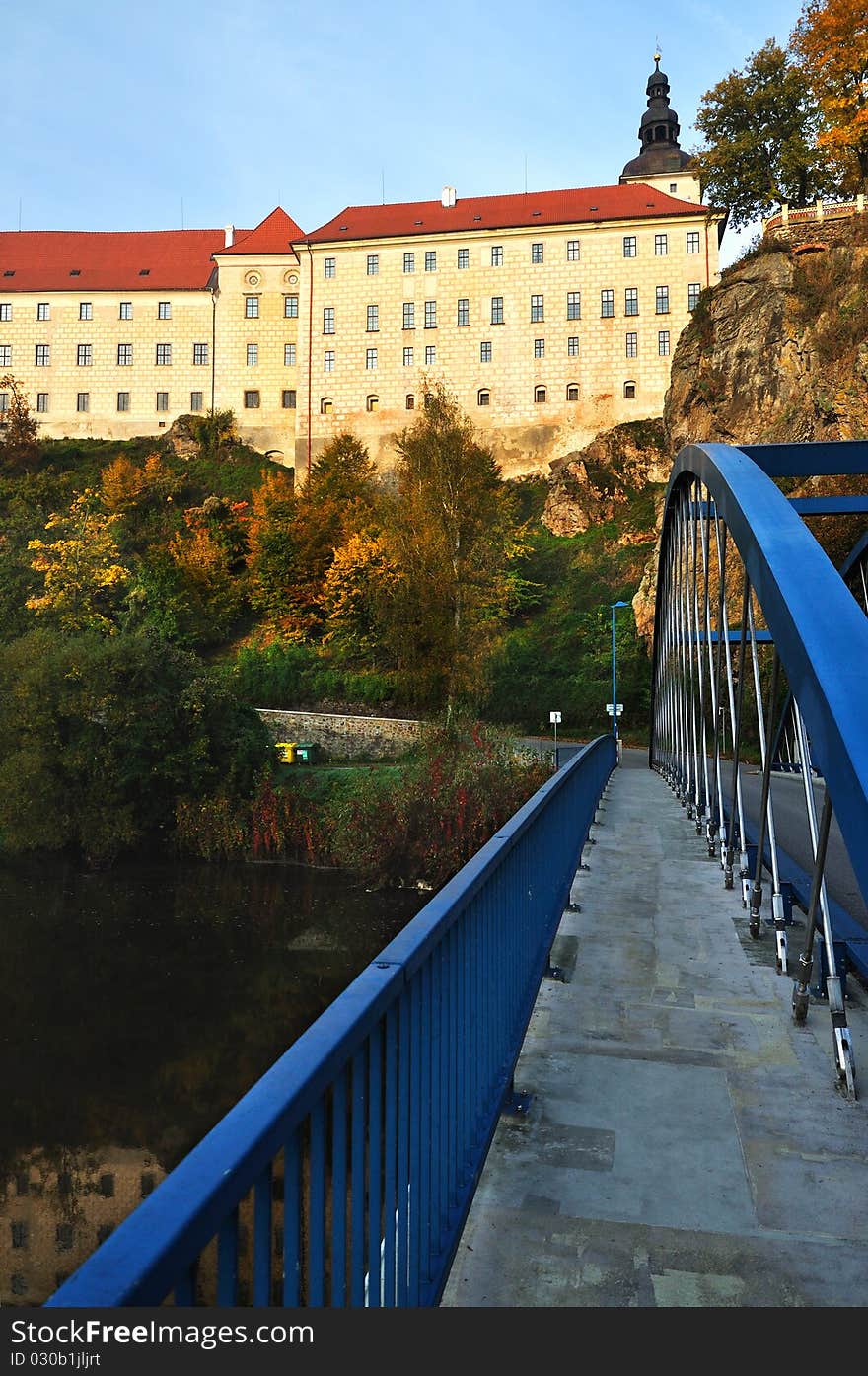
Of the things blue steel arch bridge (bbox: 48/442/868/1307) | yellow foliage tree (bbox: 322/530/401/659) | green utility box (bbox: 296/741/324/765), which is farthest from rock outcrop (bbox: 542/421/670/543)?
blue steel arch bridge (bbox: 48/442/868/1307)

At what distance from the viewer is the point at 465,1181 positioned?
2.74 metres

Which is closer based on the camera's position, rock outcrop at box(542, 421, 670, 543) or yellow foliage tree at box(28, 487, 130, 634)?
yellow foliage tree at box(28, 487, 130, 634)

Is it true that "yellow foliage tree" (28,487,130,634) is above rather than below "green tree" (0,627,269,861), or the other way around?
above

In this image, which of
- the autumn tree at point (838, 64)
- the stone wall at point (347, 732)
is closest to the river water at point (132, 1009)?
the stone wall at point (347, 732)

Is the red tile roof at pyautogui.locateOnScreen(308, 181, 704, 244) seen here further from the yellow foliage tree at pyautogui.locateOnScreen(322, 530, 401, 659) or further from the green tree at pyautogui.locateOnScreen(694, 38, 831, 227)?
the yellow foliage tree at pyautogui.locateOnScreen(322, 530, 401, 659)

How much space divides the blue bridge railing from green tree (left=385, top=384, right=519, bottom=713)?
1320 inches

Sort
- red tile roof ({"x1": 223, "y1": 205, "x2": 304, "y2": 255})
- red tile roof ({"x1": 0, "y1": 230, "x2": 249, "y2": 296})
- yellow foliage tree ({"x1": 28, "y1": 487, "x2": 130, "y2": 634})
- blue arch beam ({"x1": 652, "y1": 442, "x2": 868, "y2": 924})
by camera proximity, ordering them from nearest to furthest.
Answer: blue arch beam ({"x1": 652, "y1": 442, "x2": 868, "y2": 924})
yellow foliage tree ({"x1": 28, "y1": 487, "x2": 130, "y2": 634})
red tile roof ({"x1": 223, "y1": 205, "x2": 304, "y2": 255})
red tile roof ({"x1": 0, "y1": 230, "x2": 249, "y2": 296})

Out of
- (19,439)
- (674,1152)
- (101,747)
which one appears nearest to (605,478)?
A: (101,747)

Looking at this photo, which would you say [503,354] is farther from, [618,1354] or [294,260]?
[618,1354]

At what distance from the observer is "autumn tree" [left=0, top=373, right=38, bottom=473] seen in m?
66.2

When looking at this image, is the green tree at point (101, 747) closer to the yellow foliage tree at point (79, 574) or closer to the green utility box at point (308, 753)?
the green utility box at point (308, 753)

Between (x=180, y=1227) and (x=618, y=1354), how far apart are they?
89 cm

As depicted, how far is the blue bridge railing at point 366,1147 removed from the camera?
1.14 m

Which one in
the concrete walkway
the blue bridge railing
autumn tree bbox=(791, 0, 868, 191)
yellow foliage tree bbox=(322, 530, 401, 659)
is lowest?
the concrete walkway
